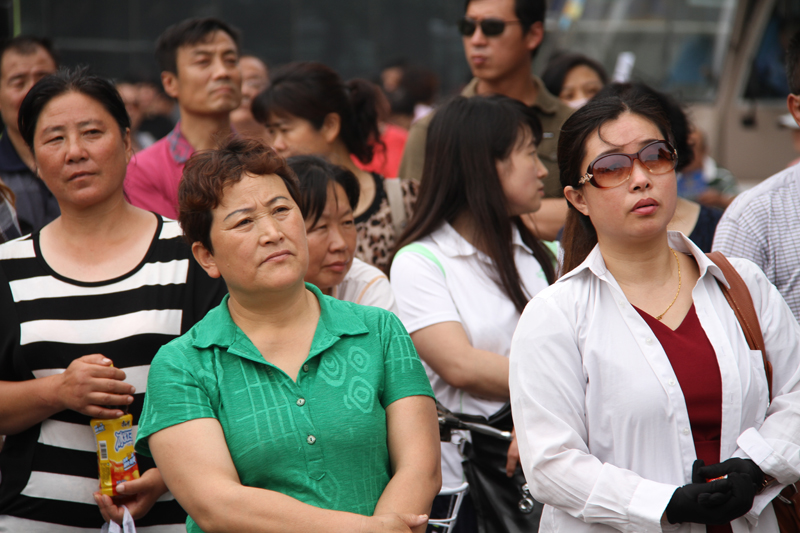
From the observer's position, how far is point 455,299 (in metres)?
3.13

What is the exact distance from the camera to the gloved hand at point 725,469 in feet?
6.78

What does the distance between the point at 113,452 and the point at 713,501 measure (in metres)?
1.78

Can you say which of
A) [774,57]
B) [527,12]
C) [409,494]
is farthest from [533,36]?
[774,57]

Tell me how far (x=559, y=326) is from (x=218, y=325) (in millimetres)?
968

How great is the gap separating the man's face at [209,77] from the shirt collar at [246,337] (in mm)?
2385

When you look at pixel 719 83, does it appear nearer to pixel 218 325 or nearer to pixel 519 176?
pixel 519 176

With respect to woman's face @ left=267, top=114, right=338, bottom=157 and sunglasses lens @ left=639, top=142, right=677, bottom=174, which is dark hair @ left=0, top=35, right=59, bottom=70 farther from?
sunglasses lens @ left=639, top=142, right=677, bottom=174

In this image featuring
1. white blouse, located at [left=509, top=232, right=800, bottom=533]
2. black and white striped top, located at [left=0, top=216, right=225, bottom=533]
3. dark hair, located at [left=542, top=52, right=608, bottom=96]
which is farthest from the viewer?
dark hair, located at [left=542, top=52, right=608, bottom=96]

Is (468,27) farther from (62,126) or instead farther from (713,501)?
(713,501)

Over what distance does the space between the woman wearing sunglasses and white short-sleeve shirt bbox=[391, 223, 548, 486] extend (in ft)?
2.57

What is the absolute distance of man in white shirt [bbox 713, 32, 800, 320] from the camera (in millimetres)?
2822

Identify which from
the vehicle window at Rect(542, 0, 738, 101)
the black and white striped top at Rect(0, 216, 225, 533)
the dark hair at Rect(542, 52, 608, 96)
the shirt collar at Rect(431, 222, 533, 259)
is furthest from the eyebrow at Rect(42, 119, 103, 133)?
the vehicle window at Rect(542, 0, 738, 101)

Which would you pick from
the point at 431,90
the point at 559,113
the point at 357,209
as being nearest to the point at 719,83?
the point at 431,90

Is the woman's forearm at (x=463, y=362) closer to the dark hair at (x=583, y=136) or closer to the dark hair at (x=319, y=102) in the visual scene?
the dark hair at (x=583, y=136)
